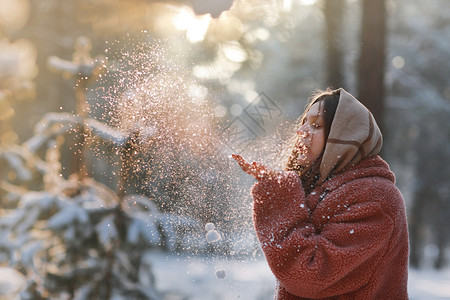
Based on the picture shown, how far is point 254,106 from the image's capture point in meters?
4.09

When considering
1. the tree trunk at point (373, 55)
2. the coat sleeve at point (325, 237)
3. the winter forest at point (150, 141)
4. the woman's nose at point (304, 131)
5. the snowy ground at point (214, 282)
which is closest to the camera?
the coat sleeve at point (325, 237)

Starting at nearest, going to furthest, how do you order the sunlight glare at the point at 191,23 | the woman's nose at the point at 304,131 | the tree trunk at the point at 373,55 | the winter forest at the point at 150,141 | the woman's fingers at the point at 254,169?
the woman's fingers at the point at 254,169 < the woman's nose at the point at 304,131 < the sunlight glare at the point at 191,23 < the winter forest at the point at 150,141 < the tree trunk at the point at 373,55

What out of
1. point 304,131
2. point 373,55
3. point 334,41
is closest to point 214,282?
point 334,41

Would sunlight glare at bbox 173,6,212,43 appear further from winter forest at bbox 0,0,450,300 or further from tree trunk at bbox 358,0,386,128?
tree trunk at bbox 358,0,386,128

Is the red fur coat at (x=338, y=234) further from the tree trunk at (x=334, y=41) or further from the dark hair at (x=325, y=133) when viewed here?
the tree trunk at (x=334, y=41)

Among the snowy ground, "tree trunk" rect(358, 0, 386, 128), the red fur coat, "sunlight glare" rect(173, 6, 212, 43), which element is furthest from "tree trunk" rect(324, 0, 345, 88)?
the red fur coat

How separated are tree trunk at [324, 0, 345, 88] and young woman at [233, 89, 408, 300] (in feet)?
9.50

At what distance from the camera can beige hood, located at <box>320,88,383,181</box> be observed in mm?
1766

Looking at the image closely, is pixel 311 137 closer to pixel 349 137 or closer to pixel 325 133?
pixel 325 133

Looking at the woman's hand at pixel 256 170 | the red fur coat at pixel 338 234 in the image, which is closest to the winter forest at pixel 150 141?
the woman's hand at pixel 256 170

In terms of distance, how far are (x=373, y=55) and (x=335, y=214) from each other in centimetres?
300

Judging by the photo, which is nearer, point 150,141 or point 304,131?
point 304,131

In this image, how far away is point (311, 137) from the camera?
6.08 feet

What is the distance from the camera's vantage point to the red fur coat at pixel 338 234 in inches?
62.0
